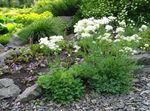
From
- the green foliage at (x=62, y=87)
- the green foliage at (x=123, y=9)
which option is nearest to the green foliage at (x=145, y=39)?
the green foliage at (x=62, y=87)

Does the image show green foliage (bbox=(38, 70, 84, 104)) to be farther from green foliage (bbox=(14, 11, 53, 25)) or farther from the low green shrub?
the low green shrub

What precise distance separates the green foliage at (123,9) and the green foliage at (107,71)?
147 inches

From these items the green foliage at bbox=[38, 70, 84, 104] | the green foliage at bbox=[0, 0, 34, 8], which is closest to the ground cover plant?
the green foliage at bbox=[38, 70, 84, 104]

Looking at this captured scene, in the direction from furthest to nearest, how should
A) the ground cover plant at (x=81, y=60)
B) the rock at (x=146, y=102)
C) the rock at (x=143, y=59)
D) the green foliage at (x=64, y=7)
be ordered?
the green foliage at (x=64, y=7) < the rock at (x=143, y=59) < the ground cover plant at (x=81, y=60) < the rock at (x=146, y=102)

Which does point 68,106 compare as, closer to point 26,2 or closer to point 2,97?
point 2,97

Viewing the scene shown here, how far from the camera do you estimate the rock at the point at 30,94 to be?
5.20 m

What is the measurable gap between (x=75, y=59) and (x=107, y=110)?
160cm

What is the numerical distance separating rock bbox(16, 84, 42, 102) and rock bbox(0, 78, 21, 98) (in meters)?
0.19

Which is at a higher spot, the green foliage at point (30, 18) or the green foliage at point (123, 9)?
the green foliage at point (123, 9)

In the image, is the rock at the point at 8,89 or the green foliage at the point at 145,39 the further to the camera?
the green foliage at the point at 145,39

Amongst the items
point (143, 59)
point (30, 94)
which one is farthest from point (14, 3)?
point (30, 94)

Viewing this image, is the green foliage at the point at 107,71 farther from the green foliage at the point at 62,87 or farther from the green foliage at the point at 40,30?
the green foliage at the point at 40,30

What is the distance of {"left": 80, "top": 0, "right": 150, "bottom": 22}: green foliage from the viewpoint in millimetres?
9036

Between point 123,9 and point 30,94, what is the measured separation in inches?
176
